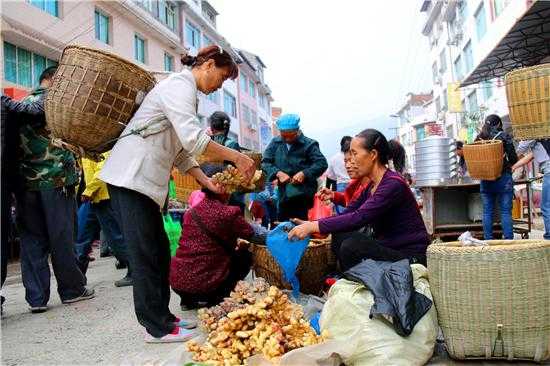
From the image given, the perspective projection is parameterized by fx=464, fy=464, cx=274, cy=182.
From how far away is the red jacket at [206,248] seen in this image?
3.37 metres

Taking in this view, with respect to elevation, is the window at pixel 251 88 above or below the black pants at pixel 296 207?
above

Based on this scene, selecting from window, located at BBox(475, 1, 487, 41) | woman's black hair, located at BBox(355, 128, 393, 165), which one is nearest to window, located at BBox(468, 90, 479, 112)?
window, located at BBox(475, 1, 487, 41)

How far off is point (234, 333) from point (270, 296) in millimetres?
258

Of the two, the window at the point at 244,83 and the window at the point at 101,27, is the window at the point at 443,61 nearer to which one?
the window at the point at 244,83

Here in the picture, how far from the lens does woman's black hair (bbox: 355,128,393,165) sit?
10.6ft

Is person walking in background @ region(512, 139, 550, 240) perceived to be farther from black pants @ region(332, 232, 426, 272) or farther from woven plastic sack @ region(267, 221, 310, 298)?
woven plastic sack @ region(267, 221, 310, 298)

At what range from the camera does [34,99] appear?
3.63 meters

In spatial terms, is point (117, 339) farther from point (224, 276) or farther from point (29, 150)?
point (29, 150)

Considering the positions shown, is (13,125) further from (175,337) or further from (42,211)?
(175,337)

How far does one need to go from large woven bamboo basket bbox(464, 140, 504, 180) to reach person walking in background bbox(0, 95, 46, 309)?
14.1 ft

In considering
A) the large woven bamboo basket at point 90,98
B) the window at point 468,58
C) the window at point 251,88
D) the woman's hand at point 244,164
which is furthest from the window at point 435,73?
the large woven bamboo basket at point 90,98

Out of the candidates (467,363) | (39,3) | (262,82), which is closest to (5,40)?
(39,3)

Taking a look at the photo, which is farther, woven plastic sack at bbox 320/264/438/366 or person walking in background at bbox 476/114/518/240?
person walking in background at bbox 476/114/518/240

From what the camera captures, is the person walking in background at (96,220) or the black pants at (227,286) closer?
the black pants at (227,286)
